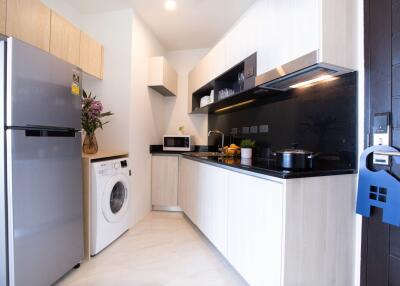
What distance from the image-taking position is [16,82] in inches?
46.9

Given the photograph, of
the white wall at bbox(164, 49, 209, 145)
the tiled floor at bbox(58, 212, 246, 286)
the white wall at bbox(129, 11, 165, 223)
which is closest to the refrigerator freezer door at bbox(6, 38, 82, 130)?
the white wall at bbox(129, 11, 165, 223)

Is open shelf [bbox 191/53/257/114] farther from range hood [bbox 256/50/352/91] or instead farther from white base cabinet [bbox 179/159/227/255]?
white base cabinet [bbox 179/159/227/255]

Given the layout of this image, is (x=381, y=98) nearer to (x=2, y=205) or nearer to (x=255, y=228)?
(x=255, y=228)

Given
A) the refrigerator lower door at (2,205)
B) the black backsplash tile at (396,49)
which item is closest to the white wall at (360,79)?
the black backsplash tile at (396,49)

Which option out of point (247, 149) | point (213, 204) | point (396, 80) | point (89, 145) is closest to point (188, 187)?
point (213, 204)

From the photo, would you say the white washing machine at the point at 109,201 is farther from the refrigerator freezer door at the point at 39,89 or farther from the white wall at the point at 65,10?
the white wall at the point at 65,10

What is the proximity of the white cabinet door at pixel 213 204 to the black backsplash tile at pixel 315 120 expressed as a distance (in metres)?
0.63

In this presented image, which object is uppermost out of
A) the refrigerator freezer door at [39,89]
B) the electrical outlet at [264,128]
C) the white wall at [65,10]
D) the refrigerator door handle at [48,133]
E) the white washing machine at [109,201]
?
the white wall at [65,10]

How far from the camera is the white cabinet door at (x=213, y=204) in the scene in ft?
5.63

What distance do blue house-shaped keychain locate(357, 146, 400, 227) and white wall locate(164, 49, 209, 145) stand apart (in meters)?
2.48

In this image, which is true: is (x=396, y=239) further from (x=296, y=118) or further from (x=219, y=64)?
(x=219, y=64)

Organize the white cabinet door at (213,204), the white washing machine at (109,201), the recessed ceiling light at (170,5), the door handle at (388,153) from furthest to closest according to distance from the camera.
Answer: the recessed ceiling light at (170,5) < the white washing machine at (109,201) < the white cabinet door at (213,204) < the door handle at (388,153)

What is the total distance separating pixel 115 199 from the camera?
2242mm

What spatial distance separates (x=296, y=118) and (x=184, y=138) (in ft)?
5.85
